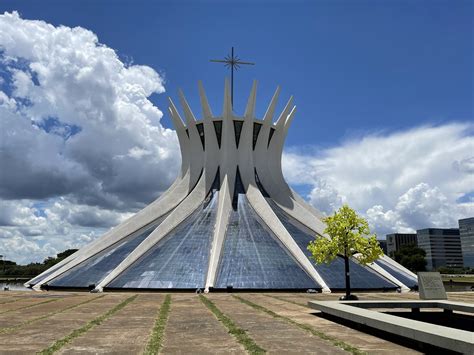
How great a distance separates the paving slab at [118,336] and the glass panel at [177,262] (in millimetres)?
14557

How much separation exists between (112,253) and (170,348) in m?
28.3

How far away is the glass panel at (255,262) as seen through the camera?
2989 cm

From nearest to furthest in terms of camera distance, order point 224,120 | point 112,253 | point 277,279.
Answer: point 277,279 < point 112,253 < point 224,120

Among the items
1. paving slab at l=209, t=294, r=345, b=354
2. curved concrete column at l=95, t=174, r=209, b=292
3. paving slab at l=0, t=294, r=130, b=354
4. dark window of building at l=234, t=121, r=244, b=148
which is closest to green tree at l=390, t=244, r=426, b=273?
dark window of building at l=234, t=121, r=244, b=148

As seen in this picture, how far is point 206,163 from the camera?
44.4 metres

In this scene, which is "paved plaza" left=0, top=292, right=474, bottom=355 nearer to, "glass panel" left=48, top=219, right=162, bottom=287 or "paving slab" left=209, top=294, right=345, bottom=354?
"paving slab" left=209, top=294, right=345, bottom=354

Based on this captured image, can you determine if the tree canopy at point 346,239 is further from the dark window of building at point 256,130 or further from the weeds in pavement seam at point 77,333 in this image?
the dark window of building at point 256,130

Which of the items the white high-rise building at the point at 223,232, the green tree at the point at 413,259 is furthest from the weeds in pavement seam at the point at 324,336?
the green tree at the point at 413,259

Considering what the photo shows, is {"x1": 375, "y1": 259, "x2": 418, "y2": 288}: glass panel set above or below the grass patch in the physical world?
above

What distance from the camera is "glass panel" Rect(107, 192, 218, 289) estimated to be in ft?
98.4

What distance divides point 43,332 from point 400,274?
3187cm

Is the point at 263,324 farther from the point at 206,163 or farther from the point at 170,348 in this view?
the point at 206,163

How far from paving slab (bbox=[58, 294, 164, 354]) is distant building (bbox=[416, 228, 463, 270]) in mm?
186672

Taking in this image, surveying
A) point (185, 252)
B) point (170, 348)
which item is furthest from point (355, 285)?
point (170, 348)
